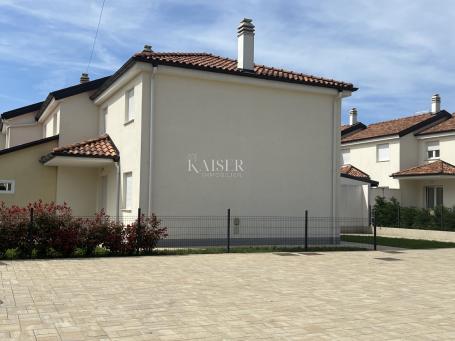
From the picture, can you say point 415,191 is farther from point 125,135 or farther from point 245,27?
point 125,135

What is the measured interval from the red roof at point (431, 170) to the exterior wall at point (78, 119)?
17.2 m

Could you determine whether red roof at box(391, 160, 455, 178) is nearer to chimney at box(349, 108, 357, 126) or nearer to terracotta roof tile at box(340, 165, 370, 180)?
terracotta roof tile at box(340, 165, 370, 180)

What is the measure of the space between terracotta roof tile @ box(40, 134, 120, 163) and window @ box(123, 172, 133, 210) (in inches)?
36.4

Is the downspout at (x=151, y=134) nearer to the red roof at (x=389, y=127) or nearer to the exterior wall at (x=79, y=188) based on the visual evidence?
the exterior wall at (x=79, y=188)

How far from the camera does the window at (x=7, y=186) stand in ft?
58.4

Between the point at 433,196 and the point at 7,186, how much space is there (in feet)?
72.6

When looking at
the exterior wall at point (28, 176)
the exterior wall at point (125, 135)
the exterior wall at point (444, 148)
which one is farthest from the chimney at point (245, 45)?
the exterior wall at point (444, 148)

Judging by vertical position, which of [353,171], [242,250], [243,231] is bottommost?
[242,250]

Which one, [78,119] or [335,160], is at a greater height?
[78,119]

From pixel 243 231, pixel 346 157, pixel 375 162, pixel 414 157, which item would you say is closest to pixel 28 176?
pixel 243 231

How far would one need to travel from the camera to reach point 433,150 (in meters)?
28.8

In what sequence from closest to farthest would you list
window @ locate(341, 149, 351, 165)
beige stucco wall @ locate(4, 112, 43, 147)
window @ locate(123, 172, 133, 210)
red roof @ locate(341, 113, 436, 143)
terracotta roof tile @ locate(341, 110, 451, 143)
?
window @ locate(123, 172, 133, 210)
beige stucco wall @ locate(4, 112, 43, 147)
terracotta roof tile @ locate(341, 110, 451, 143)
red roof @ locate(341, 113, 436, 143)
window @ locate(341, 149, 351, 165)

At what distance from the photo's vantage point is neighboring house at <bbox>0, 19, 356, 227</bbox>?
49.0 ft

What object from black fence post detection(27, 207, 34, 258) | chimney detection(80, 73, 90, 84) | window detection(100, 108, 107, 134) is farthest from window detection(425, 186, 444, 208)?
black fence post detection(27, 207, 34, 258)
